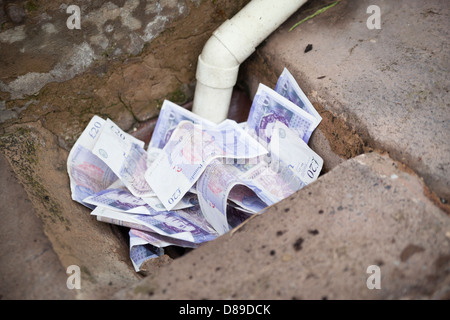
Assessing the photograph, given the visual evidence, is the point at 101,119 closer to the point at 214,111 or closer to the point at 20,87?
the point at 20,87

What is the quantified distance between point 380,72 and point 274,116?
20.0 inches

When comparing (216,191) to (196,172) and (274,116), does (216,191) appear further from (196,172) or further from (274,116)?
(274,116)

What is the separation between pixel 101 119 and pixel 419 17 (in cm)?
160

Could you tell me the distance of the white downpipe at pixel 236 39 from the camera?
1.75 metres

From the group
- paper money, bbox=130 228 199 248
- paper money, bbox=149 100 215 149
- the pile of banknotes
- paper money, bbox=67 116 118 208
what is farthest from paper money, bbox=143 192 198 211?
paper money, bbox=149 100 215 149

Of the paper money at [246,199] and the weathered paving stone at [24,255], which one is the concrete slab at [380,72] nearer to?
the paper money at [246,199]

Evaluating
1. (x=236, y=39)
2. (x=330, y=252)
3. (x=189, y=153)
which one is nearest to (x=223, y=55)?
(x=236, y=39)

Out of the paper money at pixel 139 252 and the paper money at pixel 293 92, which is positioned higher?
the paper money at pixel 293 92

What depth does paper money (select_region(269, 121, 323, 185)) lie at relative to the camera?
5.28 feet

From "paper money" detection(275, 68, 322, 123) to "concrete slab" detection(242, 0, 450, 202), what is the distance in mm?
30

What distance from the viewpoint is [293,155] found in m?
1.67

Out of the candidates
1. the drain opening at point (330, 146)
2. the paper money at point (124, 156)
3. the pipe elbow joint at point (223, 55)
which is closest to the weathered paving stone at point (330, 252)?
the drain opening at point (330, 146)
